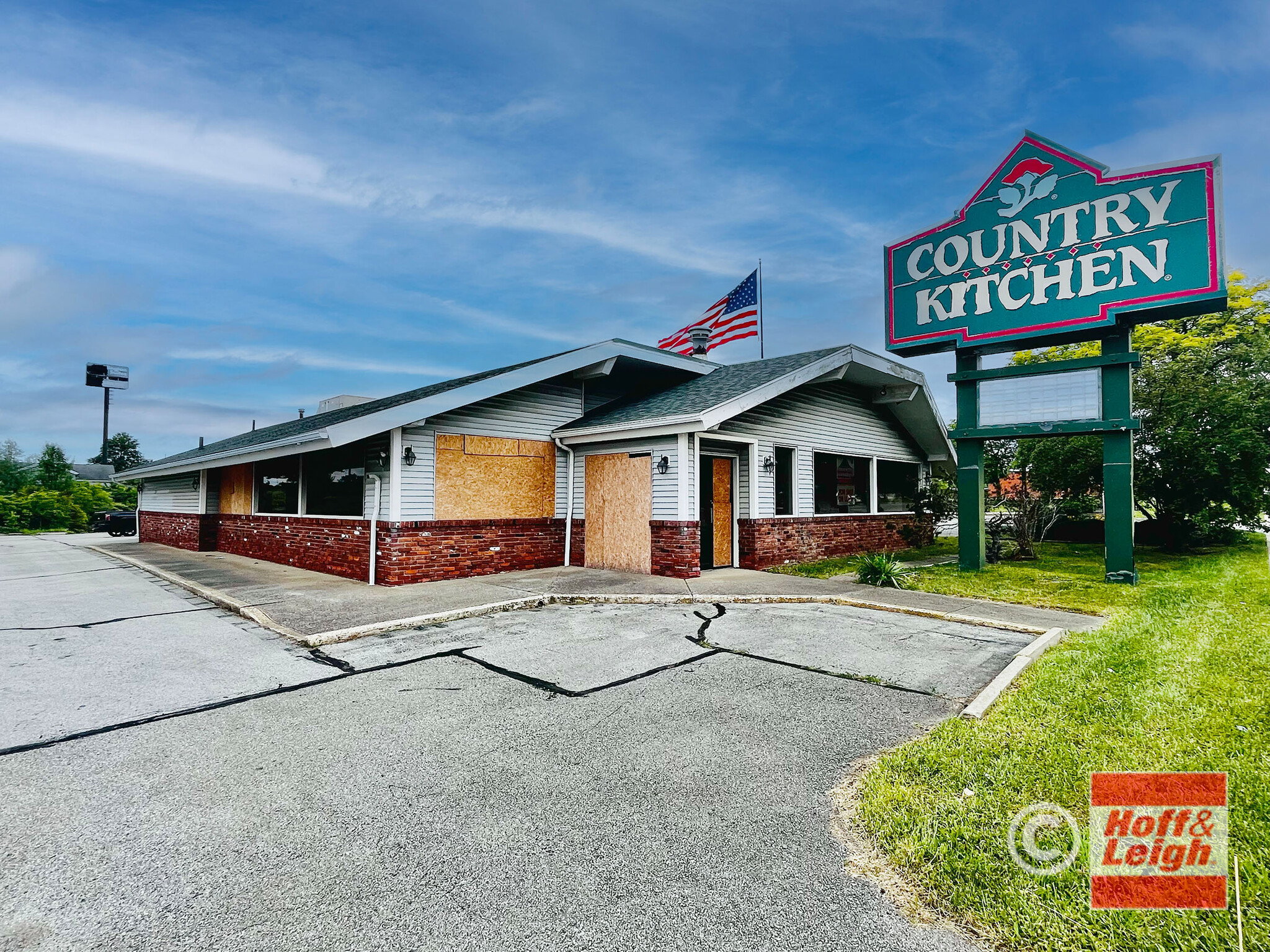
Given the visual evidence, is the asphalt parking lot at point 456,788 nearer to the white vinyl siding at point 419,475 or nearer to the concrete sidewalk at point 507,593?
the concrete sidewalk at point 507,593

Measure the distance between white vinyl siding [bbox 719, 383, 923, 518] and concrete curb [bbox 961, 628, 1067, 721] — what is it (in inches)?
245

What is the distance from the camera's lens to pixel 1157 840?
2570 mm

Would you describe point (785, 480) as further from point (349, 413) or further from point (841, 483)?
point (349, 413)

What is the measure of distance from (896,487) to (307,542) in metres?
14.9

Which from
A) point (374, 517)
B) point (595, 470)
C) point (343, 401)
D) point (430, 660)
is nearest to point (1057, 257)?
point (595, 470)

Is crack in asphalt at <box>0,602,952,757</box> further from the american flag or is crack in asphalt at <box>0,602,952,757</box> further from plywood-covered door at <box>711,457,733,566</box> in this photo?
the american flag

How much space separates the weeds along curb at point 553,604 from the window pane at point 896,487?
8.47 m

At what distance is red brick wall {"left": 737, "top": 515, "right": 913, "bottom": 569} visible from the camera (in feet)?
40.5

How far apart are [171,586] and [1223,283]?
58.9 feet

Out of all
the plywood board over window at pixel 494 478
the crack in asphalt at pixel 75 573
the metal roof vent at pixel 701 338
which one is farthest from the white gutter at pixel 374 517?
the metal roof vent at pixel 701 338

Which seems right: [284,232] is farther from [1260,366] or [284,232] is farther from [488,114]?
[1260,366]

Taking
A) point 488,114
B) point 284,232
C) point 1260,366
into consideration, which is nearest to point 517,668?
point 488,114

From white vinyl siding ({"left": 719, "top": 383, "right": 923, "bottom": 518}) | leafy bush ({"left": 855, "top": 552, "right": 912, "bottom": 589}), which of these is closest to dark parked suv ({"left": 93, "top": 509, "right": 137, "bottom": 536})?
white vinyl siding ({"left": 719, "top": 383, "right": 923, "bottom": 518})

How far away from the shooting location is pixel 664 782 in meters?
3.34
